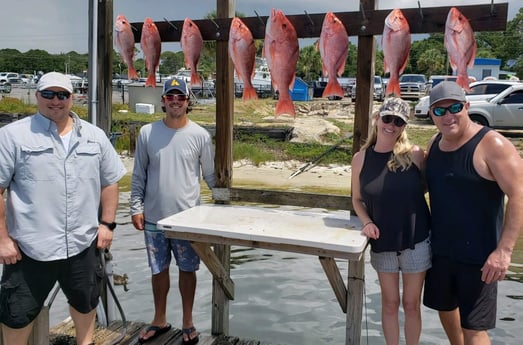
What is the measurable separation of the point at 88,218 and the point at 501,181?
222cm

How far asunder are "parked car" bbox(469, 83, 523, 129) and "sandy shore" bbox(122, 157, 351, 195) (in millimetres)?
4229

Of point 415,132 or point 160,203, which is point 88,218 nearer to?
point 160,203

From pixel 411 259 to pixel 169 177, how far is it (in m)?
1.65

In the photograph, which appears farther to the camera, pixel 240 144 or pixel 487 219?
pixel 240 144

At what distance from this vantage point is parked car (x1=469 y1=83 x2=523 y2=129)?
1404 centimetres

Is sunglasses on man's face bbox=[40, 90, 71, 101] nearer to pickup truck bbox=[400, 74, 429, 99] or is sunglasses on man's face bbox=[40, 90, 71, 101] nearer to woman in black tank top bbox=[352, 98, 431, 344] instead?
woman in black tank top bbox=[352, 98, 431, 344]

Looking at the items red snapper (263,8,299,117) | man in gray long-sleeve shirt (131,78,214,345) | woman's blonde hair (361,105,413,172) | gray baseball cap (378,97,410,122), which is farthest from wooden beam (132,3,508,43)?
woman's blonde hair (361,105,413,172)

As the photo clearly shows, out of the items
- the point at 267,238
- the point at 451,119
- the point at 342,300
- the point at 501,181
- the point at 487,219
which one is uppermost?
the point at 451,119

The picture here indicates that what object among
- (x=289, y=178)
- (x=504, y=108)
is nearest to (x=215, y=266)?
(x=289, y=178)

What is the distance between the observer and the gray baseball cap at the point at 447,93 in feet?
8.41

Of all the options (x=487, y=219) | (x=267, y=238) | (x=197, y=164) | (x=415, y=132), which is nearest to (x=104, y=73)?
(x=197, y=164)

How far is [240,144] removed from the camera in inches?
611

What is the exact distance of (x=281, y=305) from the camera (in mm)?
5477

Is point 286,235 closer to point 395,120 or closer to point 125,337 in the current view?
point 395,120
